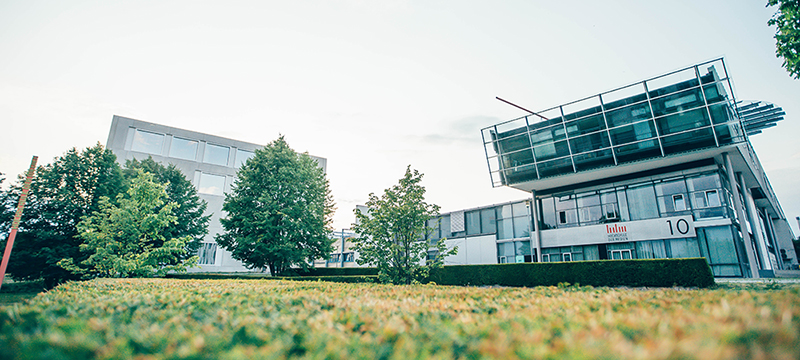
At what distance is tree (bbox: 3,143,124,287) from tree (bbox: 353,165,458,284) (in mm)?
22804

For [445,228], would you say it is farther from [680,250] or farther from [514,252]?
[680,250]

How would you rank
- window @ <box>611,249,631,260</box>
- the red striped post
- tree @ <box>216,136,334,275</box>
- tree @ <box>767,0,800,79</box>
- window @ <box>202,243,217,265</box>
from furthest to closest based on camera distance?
window @ <box>202,243,217,265</box>
window @ <box>611,249,631,260</box>
tree @ <box>216,136,334,275</box>
the red striped post
tree @ <box>767,0,800,79</box>

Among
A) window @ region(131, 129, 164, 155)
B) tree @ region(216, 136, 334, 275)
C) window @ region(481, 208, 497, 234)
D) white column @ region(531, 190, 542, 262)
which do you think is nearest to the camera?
tree @ region(216, 136, 334, 275)

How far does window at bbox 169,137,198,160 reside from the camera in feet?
147

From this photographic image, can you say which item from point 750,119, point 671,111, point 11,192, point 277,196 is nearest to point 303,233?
point 277,196

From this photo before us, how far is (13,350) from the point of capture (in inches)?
72.4

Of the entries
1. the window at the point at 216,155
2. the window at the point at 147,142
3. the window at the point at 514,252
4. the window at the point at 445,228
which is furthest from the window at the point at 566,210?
the window at the point at 147,142

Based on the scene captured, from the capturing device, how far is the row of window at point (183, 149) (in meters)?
42.9

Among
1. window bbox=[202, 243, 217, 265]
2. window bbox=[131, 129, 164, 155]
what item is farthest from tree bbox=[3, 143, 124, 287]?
window bbox=[202, 243, 217, 265]

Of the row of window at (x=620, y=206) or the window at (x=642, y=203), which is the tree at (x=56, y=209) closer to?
the row of window at (x=620, y=206)

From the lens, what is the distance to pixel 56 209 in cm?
2461

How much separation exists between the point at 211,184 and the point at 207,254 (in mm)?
9153

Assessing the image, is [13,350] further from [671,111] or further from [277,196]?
[671,111]

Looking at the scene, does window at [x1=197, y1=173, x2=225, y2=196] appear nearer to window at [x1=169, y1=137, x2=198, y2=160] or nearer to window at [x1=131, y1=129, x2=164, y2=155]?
window at [x1=169, y1=137, x2=198, y2=160]
